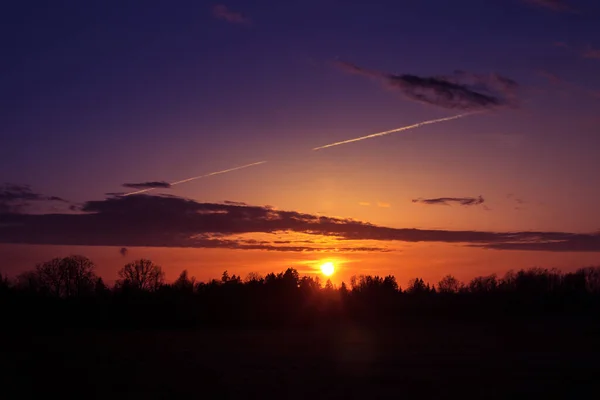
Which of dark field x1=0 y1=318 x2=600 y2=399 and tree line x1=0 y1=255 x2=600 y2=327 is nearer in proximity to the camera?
dark field x1=0 y1=318 x2=600 y2=399

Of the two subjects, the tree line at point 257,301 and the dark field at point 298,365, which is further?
the tree line at point 257,301

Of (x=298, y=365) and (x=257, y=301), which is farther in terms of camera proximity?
(x=257, y=301)

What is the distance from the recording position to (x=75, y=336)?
51344 mm

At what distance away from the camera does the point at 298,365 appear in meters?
34.3

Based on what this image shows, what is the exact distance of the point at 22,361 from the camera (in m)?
34.5

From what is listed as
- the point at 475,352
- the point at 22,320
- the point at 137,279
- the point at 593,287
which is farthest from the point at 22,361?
the point at 593,287

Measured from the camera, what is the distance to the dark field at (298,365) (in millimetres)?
26188

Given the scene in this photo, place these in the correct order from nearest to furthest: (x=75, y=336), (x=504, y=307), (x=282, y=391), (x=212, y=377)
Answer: (x=282, y=391) → (x=212, y=377) → (x=75, y=336) → (x=504, y=307)

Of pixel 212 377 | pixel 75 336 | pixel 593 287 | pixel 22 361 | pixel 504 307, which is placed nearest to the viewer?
pixel 212 377

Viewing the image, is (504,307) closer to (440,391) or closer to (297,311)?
(297,311)

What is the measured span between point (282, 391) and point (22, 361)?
16.8 metres

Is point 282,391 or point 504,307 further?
point 504,307

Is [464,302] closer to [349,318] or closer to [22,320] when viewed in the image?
[349,318]

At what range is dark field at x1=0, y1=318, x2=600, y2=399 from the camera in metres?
26.2
